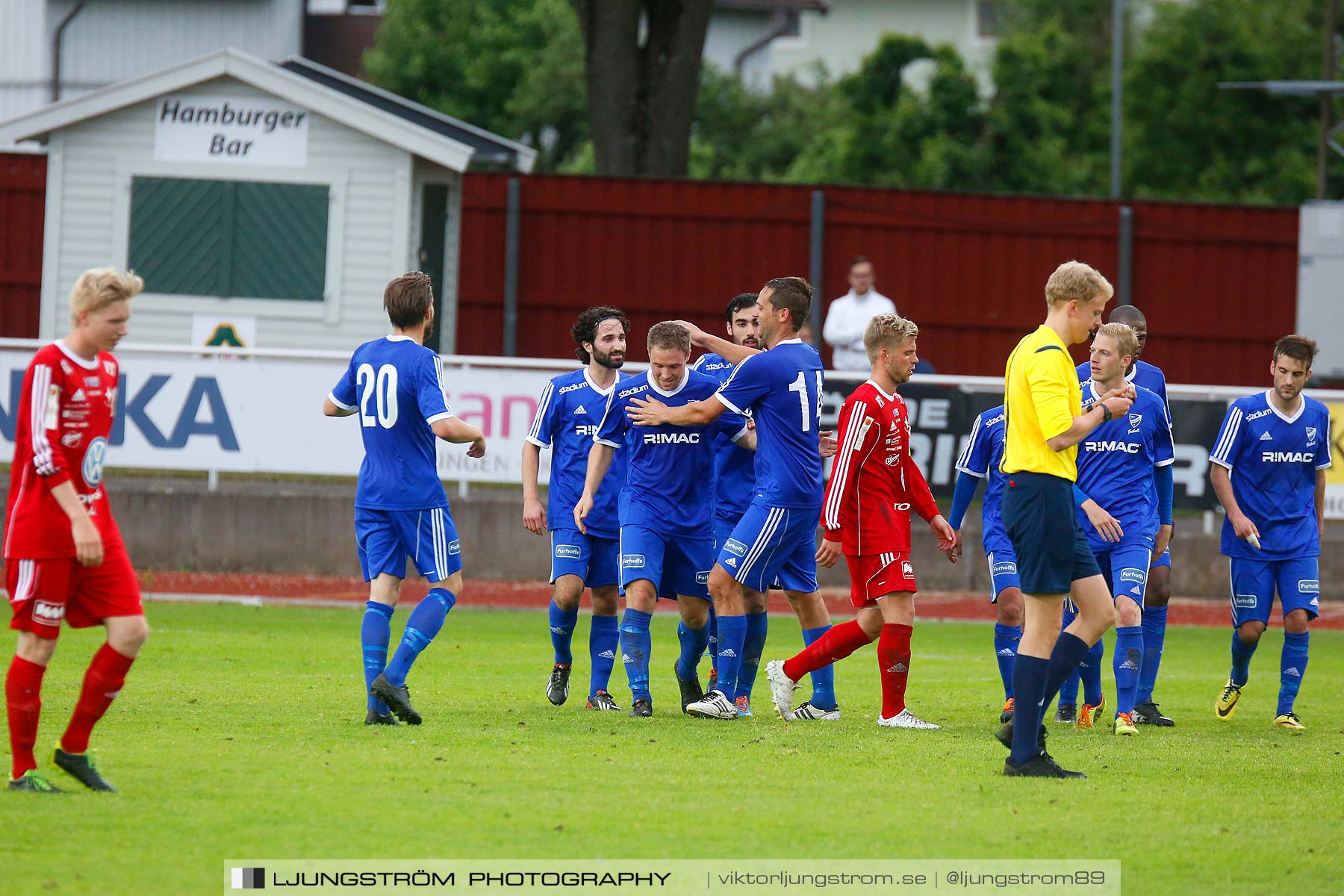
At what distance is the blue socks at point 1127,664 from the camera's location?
28.9 ft

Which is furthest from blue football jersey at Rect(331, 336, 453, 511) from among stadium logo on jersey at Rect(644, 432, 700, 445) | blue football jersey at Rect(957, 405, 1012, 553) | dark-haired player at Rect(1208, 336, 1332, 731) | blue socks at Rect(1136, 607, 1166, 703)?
dark-haired player at Rect(1208, 336, 1332, 731)

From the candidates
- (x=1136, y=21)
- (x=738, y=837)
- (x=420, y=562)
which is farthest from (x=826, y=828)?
(x=1136, y=21)

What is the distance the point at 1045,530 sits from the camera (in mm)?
6785

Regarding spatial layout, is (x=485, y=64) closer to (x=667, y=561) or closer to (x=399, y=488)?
(x=667, y=561)

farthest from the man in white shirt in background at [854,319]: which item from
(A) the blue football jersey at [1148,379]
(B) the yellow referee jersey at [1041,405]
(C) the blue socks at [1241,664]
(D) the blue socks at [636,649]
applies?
(B) the yellow referee jersey at [1041,405]

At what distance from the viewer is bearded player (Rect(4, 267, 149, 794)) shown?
6070 millimetres

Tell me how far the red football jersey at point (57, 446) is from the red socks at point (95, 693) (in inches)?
16.7

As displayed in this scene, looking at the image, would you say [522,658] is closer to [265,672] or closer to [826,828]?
[265,672]

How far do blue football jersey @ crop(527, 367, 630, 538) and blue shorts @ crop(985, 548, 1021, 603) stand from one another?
212 cm

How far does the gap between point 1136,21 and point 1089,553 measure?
56960 mm

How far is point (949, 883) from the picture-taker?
520 centimetres

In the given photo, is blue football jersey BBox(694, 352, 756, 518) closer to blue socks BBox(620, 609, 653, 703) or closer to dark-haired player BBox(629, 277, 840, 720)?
dark-haired player BBox(629, 277, 840, 720)

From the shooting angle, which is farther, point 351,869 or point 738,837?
point 738,837

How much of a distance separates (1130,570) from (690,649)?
241cm
